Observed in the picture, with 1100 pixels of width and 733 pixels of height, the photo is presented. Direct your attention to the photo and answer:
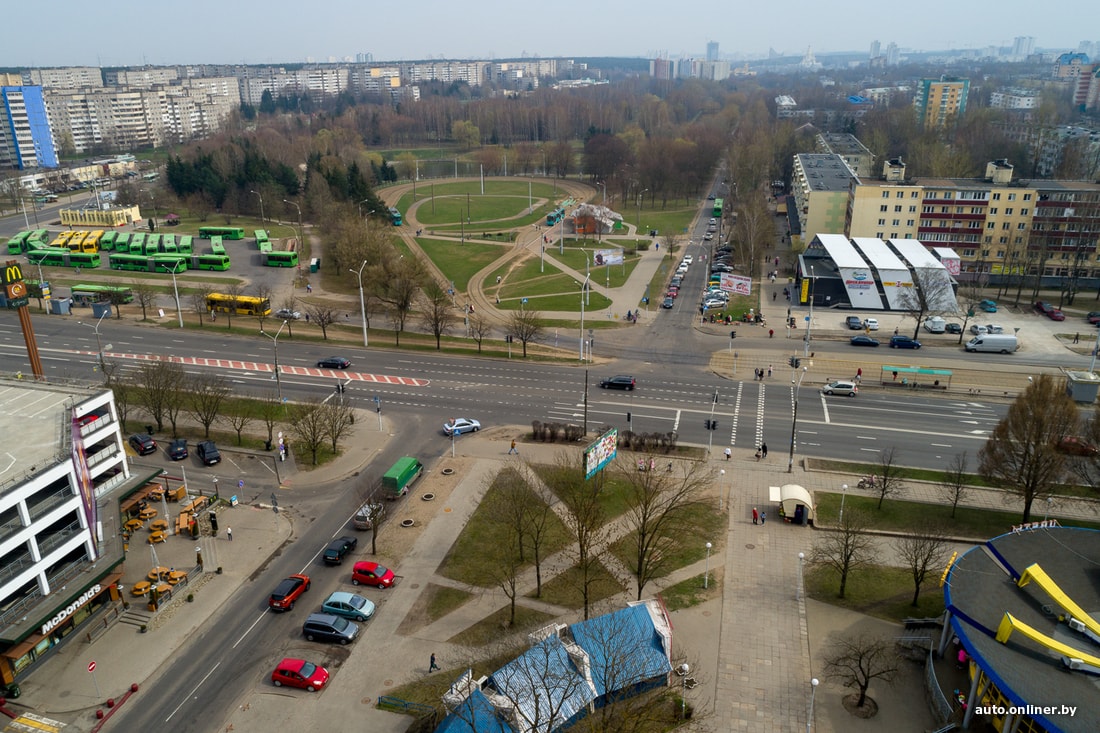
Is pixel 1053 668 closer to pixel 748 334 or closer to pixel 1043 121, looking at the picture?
pixel 748 334

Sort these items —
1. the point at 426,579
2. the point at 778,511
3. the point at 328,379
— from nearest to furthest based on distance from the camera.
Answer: the point at 426,579, the point at 778,511, the point at 328,379

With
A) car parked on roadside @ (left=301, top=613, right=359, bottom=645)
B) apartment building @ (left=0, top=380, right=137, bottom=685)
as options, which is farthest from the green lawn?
apartment building @ (left=0, top=380, right=137, bottom=685)

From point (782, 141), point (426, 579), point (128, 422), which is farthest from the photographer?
point (782, 141)

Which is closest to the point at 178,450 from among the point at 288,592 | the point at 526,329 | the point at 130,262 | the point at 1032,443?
the point at 288,592

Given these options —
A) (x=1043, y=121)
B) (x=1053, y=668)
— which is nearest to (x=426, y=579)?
(x=1053, y=668)

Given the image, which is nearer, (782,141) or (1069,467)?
(1069,467)

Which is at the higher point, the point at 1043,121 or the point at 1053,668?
the point at 1043,121
